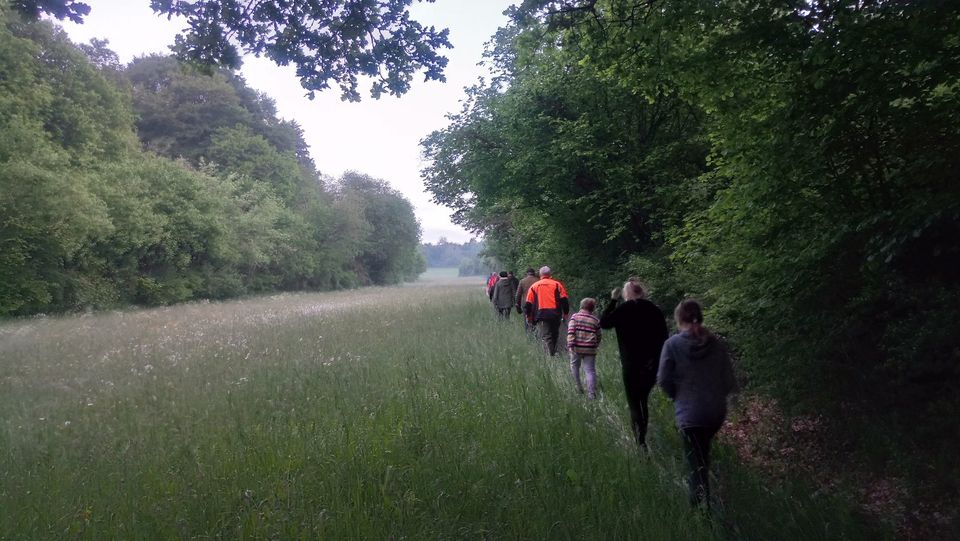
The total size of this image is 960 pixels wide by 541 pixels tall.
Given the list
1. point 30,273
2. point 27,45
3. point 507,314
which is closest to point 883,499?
point 507,314

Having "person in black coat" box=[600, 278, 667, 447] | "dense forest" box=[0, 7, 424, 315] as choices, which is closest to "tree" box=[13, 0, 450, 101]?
"dense forest" box=[0, 7, 424, 315]

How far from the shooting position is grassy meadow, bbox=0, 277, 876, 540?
161 inches

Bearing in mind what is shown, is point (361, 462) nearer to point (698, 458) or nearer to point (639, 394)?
point (698, 458)

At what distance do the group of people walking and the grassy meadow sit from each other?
1.04 ft

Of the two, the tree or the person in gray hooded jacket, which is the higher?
the tree

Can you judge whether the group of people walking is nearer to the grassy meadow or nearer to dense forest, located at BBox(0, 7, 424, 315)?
the grassy meadow

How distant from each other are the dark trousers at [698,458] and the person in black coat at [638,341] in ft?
4.28

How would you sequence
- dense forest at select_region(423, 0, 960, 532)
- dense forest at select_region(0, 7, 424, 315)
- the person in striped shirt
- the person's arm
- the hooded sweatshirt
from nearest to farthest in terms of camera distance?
the hooded sweatshirt
the person's arm
dense forest at select_region(423, 0, 960, 532)
the person in striped shirt
dense forest at select_region(0, 7, 424, 315)

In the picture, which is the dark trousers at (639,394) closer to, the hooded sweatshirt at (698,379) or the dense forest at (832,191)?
the hooded sweatshirt at (698,379)

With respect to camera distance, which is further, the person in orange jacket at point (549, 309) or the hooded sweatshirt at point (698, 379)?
the person in orange jacket at point (549, 309)

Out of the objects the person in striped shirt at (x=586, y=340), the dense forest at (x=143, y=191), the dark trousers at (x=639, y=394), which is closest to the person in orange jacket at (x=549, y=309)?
the person in striped shirt at (x=586, y=340)

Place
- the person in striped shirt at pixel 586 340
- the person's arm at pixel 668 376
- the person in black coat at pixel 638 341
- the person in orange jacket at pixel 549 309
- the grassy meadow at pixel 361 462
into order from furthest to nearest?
1. the person in orange jacket at pixel 549 309
2. the person in striped shirt at pixel 586 340
3. the person in black coat at pixel 638 341
4. the person's arm at pixel 668 376
5. the grassy meadow at pixel 361 462

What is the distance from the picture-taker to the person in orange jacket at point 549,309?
10500 millimetres

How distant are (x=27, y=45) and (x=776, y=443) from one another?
28.5 meters
